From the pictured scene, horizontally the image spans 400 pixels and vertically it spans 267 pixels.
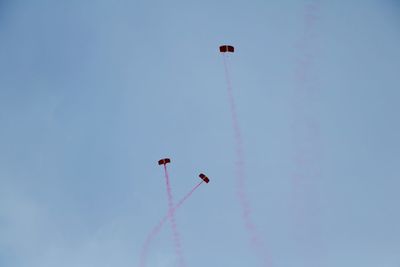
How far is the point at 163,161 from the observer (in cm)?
4016

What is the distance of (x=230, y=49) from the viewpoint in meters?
34.9

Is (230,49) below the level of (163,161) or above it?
above

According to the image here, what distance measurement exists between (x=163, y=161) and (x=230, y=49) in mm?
13302

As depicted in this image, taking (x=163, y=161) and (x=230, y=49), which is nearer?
(x=230, y=49)
